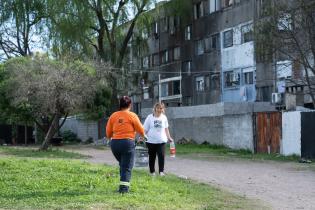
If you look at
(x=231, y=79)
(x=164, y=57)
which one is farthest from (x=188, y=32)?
(x=231, y=79)

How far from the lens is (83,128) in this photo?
49.0m

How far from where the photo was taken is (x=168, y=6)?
155 ft

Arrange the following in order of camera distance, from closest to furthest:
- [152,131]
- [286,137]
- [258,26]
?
[152,131]
[286,137]
[258,26]

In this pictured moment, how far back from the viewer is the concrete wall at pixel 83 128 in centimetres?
4740

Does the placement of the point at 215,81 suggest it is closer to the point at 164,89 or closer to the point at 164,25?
the point at 164,89

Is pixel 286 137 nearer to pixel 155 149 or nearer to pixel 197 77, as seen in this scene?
pixel 155 149

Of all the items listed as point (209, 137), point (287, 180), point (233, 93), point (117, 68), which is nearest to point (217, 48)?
point (233, 93)

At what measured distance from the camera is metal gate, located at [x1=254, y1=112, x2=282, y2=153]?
25.1m

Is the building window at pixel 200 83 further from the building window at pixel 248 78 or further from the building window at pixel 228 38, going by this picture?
the building window at pixel 248 78

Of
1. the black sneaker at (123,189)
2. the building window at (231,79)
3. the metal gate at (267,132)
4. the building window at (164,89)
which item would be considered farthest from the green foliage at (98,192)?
the building window at (164,89)

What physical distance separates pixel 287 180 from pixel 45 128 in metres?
23.1

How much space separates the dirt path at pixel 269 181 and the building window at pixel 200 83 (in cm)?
2889

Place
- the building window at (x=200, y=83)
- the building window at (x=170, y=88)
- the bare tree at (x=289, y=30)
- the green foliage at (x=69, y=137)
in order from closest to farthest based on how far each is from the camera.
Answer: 1. the bare tree at (x=289, y=30)
2. the green foliage at (x=69, y=137)
3. the building window at (x=200, y=83)
4. the building window at (x=170, y=88)

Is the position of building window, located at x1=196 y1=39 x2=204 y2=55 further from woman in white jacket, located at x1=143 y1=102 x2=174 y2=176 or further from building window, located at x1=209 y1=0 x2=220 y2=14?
woman in white jacket, located at x1=143 y1=102 x2=174 y2=176
